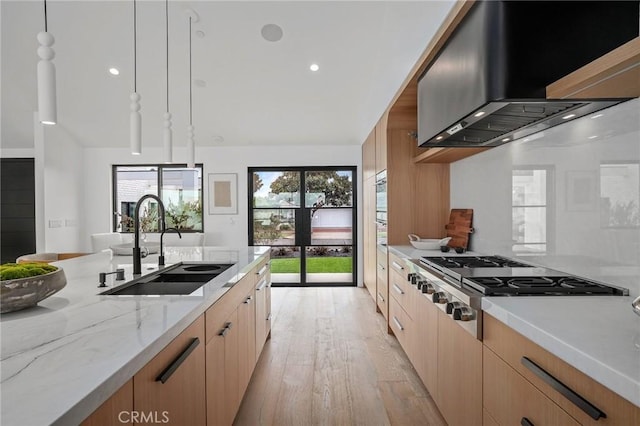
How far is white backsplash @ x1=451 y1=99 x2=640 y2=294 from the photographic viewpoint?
53.7 inches

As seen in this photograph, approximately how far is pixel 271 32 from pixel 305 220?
3.03m

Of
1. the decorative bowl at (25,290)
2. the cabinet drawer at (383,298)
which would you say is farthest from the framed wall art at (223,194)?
the decorative bowl at (25,290)

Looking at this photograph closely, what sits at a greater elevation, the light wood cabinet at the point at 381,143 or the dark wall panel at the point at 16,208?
the light wood cabinet at the point at 381,143

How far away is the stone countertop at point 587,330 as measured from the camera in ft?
2.47

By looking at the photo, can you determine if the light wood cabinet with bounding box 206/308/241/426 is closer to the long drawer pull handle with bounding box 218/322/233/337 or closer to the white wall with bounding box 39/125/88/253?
the long drawer pull handle with bounding box 218/322/233/337

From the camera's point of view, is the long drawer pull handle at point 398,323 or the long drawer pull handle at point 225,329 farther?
the long drawer pull handle at point 398,323

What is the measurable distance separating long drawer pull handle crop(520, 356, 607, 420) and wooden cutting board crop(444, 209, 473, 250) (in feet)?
6.38

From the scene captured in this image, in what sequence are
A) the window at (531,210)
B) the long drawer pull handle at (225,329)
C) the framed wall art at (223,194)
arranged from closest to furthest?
the long drawer pull handle at (225,329), the window at (531,210), the framed wall art at (223,194)

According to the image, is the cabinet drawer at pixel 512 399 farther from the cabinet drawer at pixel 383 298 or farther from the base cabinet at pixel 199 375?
the cabinet drawer at pixel 383 298

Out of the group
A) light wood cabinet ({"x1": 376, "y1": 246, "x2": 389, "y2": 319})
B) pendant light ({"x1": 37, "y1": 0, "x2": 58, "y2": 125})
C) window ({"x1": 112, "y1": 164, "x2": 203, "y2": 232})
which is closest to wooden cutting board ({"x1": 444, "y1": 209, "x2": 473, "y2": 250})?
light wood cabinet ({"x1": 376, "y1": 246, "x2": 389, "y2": 319})

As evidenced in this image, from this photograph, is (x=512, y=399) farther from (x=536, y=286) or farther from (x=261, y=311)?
(x=261, y=311)

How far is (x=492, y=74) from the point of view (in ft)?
4.58

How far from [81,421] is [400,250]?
2659 millimetres

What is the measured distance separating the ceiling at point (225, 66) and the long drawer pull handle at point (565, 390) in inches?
72.5
